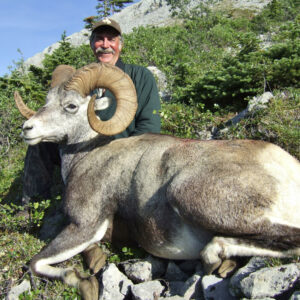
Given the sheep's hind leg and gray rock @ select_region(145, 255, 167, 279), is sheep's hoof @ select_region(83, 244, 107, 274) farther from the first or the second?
the sheep's hind leg

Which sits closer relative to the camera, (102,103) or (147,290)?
(147,290)

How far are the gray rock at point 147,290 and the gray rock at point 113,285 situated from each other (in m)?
0.19

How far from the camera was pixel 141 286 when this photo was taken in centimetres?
362

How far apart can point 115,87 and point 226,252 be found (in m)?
2.98

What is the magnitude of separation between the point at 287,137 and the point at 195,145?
8.74 ft

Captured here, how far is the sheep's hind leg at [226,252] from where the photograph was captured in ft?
10.7

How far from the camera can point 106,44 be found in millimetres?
6852

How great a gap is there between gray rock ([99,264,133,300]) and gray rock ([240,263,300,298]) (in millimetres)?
1580

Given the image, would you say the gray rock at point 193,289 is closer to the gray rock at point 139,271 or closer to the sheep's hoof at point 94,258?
the gray rock at point 139,271

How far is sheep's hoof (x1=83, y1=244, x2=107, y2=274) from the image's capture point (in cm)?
435

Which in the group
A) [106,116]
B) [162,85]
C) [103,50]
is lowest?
[106,116]

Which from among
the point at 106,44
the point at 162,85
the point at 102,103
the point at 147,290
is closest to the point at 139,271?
the point at 147,290

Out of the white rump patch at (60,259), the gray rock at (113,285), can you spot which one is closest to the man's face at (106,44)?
the white rump patch at (60,259)

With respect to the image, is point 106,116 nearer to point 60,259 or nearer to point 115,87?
point 115,87
